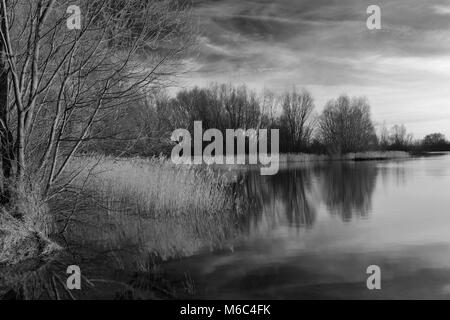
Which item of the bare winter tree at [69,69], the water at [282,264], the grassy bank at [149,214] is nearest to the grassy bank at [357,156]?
the water at [282,264]

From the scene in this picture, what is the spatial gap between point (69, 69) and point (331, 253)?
454 cm

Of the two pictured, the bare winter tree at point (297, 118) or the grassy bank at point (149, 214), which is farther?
the bare winter tree at point (297, 118)

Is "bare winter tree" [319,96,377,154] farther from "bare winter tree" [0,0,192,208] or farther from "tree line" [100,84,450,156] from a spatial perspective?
"bare winter tree" [0,0,192,208]

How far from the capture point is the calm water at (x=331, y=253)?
182 inches

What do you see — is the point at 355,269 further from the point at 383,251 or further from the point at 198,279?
the point at 198,279

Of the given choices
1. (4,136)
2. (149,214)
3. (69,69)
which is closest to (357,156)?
(149,214)

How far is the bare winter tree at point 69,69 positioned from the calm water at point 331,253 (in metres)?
2.64

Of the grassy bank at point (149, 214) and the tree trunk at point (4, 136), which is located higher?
the tree trunk at point (4, 136)

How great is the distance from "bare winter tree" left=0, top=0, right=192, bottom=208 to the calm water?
2.64 meters

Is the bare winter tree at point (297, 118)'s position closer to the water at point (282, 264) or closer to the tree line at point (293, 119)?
the tree line at point (293, 119)

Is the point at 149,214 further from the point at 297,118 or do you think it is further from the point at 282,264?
the point at 297,118

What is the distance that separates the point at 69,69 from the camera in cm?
591

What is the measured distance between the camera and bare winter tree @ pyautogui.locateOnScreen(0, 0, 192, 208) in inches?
230

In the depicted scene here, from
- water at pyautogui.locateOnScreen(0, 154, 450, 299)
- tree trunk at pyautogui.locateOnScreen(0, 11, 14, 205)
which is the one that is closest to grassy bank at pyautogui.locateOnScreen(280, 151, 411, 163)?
water at pyautogui.locateOnScreen(0, 154, 450, 299)
